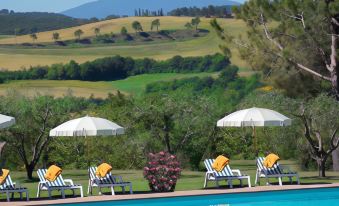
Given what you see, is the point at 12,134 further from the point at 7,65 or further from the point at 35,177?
the point at 7,65

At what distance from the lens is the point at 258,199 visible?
15.9 m

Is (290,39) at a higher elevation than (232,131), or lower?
higher

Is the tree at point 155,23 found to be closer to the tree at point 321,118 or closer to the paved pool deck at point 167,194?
the tree at point 321,118

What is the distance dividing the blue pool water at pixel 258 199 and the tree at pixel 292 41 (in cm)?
823

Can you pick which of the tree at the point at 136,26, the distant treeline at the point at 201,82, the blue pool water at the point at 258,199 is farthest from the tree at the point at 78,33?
the blue pool water at the point at 258,199

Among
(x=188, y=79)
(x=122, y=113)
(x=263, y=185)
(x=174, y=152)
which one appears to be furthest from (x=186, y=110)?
(x=188, y=79)

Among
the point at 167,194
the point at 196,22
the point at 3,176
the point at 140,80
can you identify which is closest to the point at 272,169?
the point at 167,194

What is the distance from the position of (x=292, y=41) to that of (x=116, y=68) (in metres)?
64.0

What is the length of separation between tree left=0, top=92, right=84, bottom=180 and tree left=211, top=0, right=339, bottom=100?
→ 6158 mm

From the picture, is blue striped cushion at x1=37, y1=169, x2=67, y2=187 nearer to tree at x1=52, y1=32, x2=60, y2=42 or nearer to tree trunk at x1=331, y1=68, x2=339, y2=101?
tree trunk at x1=331, y1=68, x2=339, y2=101

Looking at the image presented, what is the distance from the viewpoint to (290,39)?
25906 mm

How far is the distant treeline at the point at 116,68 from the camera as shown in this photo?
278ft

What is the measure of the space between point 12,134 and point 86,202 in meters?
9.47

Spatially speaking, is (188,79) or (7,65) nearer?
(188,79)
